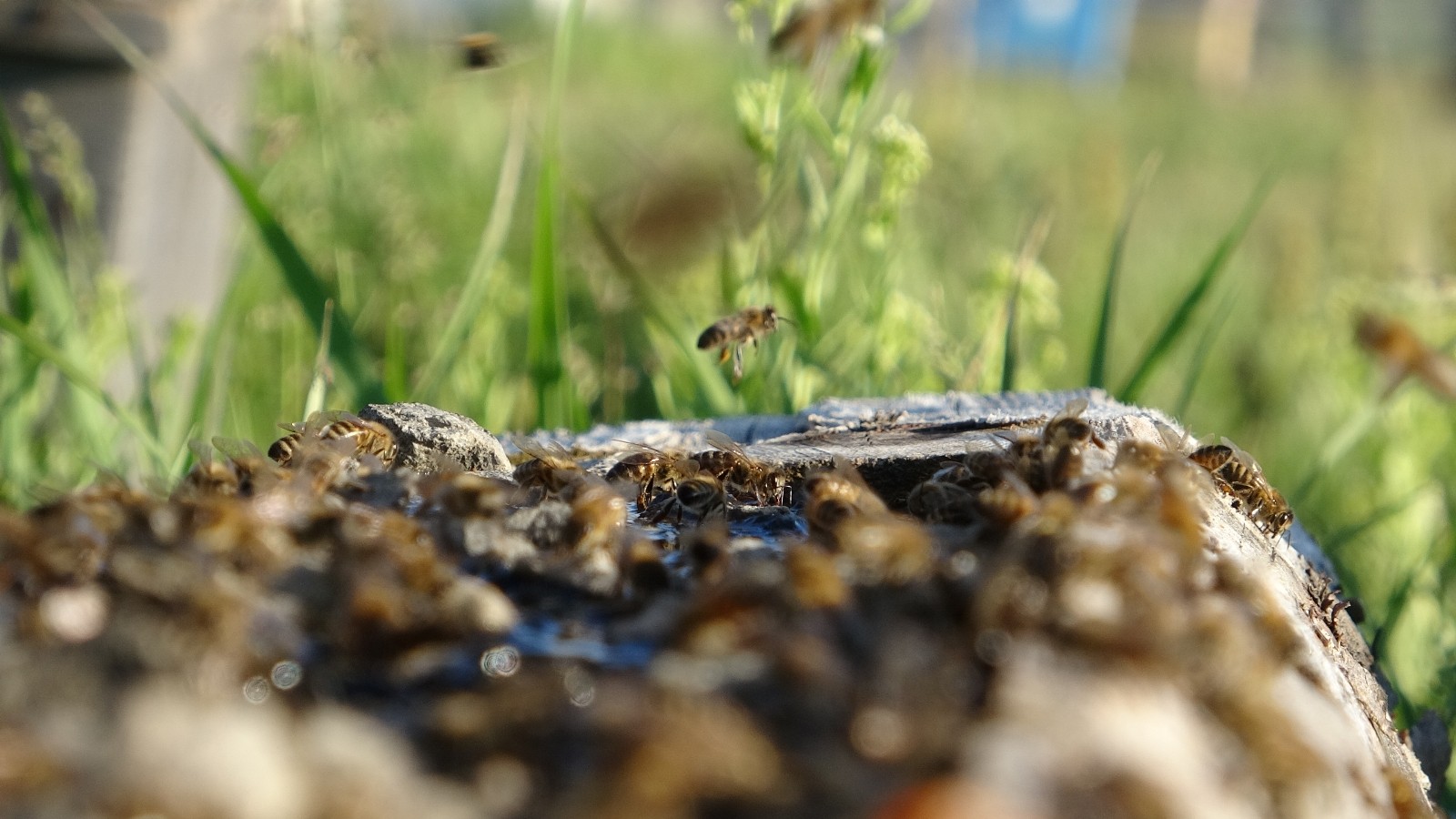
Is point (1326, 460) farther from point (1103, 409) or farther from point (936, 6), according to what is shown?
point (936, 6)

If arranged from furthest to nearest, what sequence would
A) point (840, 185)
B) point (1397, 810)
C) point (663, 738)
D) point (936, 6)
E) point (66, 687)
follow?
1. point (936, 6)
2. point (840, 185)
3. point (1397, 810)
4. point (66, 687)
5. point (663, 738)

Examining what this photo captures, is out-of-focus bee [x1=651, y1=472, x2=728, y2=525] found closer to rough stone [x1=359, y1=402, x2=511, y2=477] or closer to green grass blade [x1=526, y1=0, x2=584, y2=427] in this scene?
rough stone [x1=359, y1=402, x2=511, y2=477]

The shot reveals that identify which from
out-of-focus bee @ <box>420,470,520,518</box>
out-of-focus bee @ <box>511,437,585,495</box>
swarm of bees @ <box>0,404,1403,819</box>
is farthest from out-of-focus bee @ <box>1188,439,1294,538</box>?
out-of-focus bee @ <box>420,470,520,518</box>

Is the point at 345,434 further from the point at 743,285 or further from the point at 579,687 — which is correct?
the point at 743,285

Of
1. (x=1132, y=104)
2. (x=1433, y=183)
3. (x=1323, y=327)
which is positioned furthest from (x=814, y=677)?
(x=1132, y=104)

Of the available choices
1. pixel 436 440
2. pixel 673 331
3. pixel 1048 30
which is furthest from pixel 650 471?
pixel 1048 30

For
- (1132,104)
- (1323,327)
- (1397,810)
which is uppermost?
(1397,810)

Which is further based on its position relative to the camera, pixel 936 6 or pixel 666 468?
pixel 936 6
